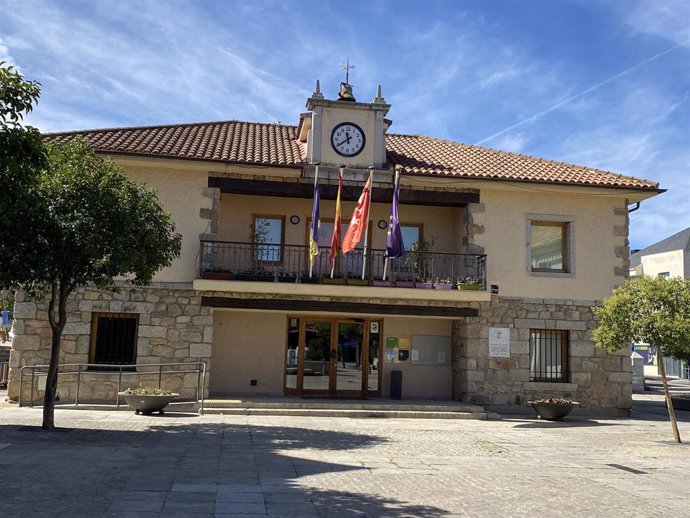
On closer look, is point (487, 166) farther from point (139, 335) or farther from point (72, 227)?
point (72, 227)

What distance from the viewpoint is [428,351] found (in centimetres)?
1680

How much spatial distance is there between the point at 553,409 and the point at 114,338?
9.89 m

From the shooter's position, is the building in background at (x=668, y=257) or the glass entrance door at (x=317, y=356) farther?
the building in background at (x=668, y=257)

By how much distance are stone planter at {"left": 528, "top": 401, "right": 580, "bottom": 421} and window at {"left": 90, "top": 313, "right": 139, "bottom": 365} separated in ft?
29.8

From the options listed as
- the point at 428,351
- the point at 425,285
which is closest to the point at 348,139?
the point at 425,285

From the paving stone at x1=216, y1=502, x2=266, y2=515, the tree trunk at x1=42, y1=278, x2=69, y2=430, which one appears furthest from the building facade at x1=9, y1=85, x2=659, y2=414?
the paving stone at x1=216, y1=502, x2=266, y2=515

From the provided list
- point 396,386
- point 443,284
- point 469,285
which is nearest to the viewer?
point 469,285

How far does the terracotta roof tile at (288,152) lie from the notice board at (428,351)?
4.24 metres

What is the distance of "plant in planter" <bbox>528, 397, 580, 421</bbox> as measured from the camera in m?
14.3

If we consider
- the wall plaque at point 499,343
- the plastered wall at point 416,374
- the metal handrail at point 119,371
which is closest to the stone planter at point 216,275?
the metal handrail at point 119,371

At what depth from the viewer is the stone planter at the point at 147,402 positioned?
12.8m

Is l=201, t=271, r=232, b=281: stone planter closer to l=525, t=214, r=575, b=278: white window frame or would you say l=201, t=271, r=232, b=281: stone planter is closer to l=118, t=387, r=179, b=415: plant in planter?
l=118, t=387, r=179, b=415: plant in planter

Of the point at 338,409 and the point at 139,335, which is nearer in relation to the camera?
the point at 338,409

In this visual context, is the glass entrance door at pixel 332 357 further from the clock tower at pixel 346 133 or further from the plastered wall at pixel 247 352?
the clock tower at pixel 346 133
